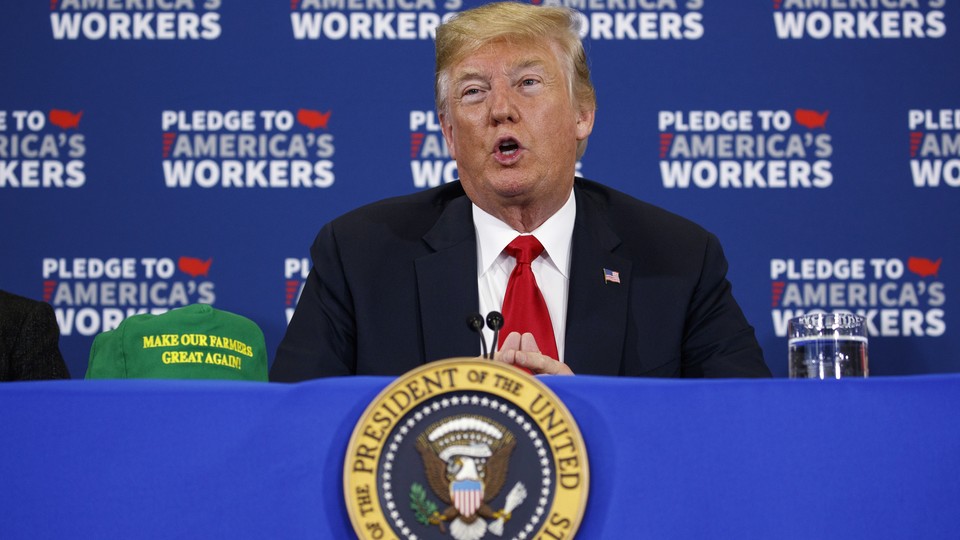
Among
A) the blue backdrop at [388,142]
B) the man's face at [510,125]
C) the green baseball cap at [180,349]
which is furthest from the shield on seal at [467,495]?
the blue backdrop at [388,142]

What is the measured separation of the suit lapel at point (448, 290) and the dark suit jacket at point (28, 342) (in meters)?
0.98

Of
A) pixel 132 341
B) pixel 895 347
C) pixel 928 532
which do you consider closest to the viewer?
pixel 928 532

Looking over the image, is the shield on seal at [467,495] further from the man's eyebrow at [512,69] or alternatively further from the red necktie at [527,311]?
A: the man's eyebrow at [512,69]

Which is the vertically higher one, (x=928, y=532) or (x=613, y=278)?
(x=613, y=278)

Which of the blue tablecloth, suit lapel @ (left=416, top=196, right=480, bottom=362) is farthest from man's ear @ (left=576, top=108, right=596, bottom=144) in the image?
the blue tablecloth

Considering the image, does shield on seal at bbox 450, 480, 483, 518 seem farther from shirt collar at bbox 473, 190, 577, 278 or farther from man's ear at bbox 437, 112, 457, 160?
man's ear at bbox 437, 112, 457, 160

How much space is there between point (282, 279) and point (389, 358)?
1147mm

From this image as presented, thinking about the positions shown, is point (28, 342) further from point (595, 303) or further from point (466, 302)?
point (595, 303)

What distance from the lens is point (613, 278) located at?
4.97ft

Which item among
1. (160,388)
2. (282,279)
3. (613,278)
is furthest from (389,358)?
Result: (282,279)

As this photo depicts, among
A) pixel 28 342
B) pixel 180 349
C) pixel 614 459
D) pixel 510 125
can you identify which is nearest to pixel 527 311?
pixel 510 125

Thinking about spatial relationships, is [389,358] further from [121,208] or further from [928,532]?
[121,208]

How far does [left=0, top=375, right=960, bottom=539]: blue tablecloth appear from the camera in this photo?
75 centimetres

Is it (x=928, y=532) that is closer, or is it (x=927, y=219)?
(x=928, y=532)
